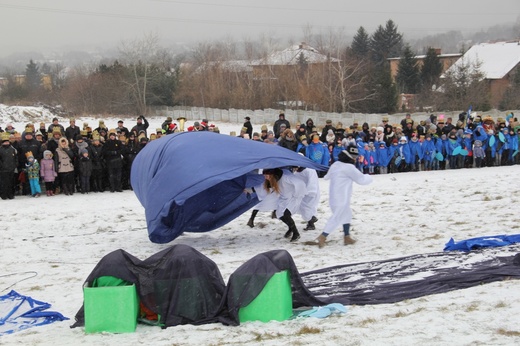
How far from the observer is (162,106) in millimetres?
58938

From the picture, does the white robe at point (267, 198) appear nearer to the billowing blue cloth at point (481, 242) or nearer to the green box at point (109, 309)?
the billowing blue cloth at point (481, 242)

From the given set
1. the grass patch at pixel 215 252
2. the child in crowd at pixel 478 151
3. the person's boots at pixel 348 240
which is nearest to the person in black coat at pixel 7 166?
the grass patch at pixel 215 252

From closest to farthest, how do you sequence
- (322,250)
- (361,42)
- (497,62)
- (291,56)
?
(322,250), (497,62), (361,42), (291,56)

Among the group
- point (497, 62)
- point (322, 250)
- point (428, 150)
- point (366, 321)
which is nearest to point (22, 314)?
point (366, 321)

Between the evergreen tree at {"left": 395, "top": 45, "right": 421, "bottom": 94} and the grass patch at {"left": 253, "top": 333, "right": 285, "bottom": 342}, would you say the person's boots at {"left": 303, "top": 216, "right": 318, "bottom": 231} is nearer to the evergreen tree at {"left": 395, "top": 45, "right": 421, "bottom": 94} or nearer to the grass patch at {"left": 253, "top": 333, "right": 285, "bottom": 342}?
the grass patch at {"left": 253, "top": 333, "right": 285, "bottom": 342}

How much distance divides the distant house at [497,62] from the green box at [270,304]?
53465 mm

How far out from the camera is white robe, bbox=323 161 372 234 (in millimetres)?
11531

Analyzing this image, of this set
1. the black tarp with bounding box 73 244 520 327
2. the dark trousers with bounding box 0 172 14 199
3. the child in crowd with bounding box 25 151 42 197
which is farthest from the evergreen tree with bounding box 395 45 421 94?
the black tarp with bounding box 73 244 520 327

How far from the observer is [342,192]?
455 inches

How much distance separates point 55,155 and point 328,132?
806 centimetres

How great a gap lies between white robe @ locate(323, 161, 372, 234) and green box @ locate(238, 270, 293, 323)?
14.3ft

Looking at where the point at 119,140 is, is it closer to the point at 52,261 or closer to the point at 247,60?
the point at 52,261

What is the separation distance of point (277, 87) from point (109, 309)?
5181 cm

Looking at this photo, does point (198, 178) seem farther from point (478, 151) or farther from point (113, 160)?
point (478, 151)
